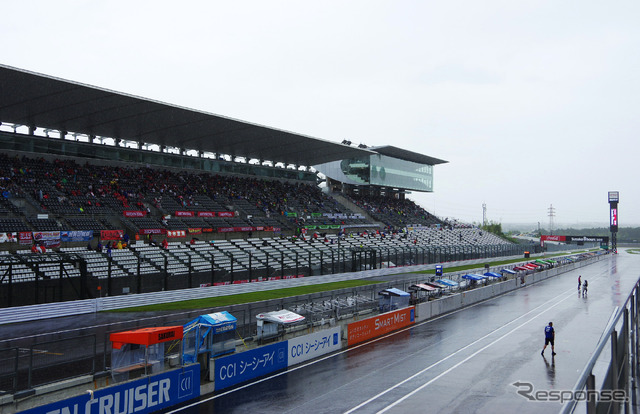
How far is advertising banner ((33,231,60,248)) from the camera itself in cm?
3129

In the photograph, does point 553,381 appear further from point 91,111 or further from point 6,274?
point 91,111

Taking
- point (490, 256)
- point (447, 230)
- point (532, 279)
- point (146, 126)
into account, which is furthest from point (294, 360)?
point (447, 230)

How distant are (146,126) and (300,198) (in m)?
25.5

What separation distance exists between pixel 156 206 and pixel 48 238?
528 inches

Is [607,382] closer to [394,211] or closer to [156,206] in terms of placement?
A: [156,206]

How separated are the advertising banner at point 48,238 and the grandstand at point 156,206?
0.07 metres

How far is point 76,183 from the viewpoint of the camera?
41.4 metres

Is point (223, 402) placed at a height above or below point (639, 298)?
below

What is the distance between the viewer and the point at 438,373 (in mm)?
18641

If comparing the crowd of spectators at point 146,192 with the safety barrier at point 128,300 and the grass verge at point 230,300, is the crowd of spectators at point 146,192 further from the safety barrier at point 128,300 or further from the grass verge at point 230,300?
the grass verge at point 230,300

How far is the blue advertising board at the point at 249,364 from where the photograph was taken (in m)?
17.2

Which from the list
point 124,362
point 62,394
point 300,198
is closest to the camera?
point 62,394

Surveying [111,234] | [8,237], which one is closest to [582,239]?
[111,234]

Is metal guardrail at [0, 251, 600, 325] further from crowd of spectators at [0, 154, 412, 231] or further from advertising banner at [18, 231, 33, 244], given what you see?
crowd of spectators at [0, 154, 412, 231]
